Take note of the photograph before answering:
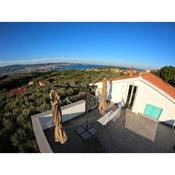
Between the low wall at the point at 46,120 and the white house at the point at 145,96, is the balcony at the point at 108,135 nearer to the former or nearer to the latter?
the low wall at the point at 46,120

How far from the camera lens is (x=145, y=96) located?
852 cm

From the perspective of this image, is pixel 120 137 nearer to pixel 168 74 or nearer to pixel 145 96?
pixel 145 96

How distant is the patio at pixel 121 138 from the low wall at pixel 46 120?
28cm

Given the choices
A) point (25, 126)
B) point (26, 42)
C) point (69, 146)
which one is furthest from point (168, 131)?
point (26, 42)

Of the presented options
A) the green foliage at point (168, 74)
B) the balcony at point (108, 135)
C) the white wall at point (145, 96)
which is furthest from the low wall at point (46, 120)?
the green foliage at point (168, 74)

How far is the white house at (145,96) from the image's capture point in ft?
25.2

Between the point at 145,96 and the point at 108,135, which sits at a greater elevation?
the point at 145,96

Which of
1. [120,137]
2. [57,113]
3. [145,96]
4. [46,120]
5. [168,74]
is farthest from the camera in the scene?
[168,74]

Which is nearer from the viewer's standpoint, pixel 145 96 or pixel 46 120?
pixel 46 120

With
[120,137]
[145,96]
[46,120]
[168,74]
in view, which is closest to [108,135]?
[120,137]

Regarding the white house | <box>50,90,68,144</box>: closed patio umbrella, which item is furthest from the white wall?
<box>50,90,68,144</box>: closed patio umbrella

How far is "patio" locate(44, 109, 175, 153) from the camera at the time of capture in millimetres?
5316

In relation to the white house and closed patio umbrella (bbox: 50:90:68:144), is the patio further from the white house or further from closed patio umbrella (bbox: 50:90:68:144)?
closed patio umbrella (bbox: 50:90:68:144)
